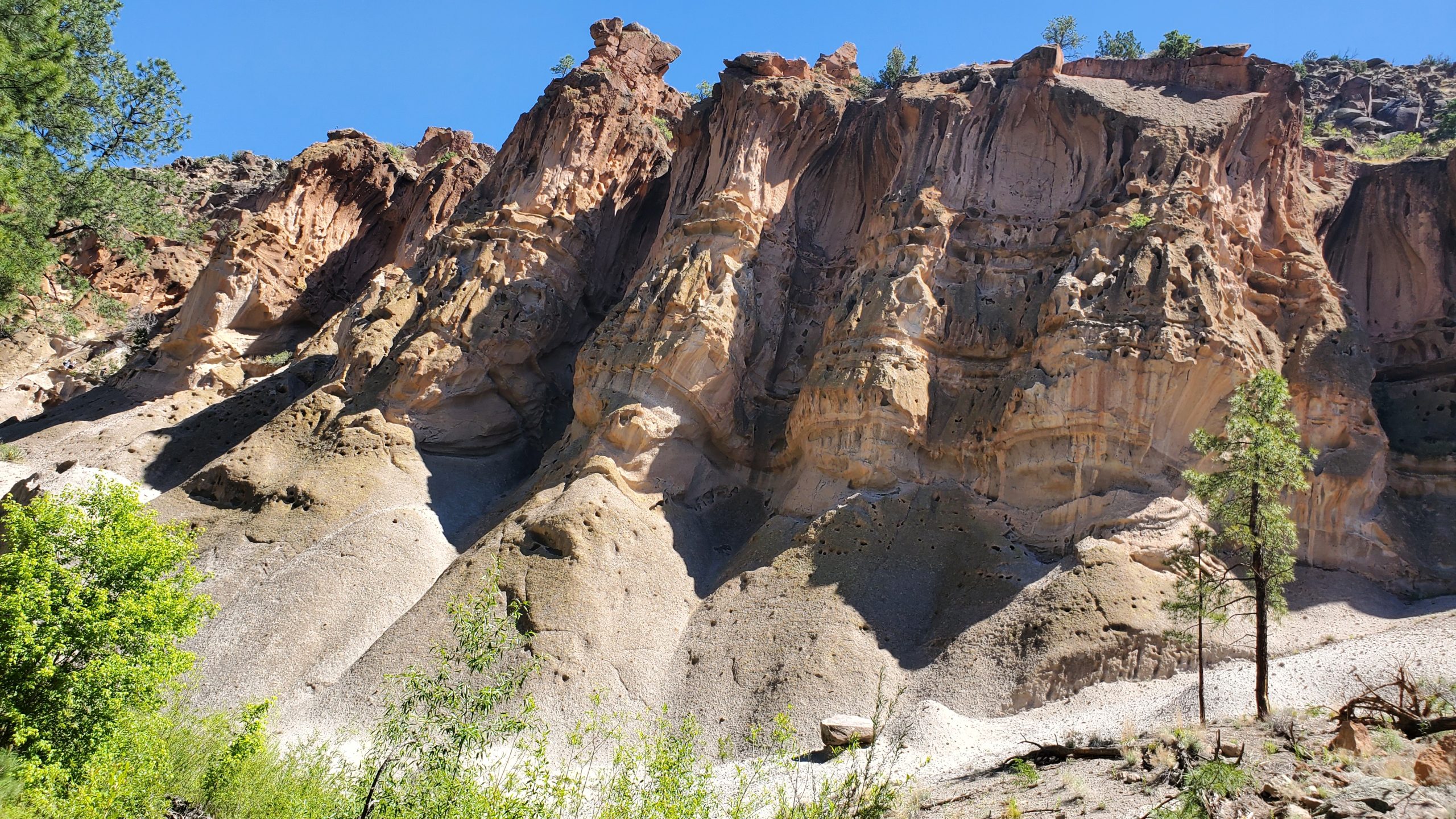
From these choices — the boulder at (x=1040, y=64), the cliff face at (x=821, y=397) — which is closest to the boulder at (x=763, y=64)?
the cliff face at (x=821, y=397)

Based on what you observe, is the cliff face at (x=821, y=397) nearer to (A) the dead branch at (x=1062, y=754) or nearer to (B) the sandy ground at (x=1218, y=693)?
(B) the sandy ground at (x=1218, y=693)

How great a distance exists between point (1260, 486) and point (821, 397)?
12.0 m

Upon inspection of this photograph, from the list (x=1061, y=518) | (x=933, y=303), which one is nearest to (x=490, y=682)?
(x=1061, y=518)

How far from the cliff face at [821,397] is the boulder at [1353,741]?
21.7 feet

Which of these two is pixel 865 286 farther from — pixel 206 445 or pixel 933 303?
pixel 206 445

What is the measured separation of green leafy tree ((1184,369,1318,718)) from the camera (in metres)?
14.2

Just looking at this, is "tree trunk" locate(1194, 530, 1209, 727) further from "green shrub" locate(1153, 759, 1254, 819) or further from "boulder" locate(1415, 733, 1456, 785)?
"boulder" locate(1415, 733, 1456, 785)

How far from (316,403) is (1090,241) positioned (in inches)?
870

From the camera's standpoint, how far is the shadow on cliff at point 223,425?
30.3 meters

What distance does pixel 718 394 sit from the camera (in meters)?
27.0

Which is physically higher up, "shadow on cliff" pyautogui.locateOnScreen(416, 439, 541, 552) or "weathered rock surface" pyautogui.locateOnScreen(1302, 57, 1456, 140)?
"weathered rock surface" pyautogui.locateOnScreen(1302, 57, 1456, 140)

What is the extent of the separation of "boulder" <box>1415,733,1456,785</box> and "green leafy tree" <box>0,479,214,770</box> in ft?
50.8

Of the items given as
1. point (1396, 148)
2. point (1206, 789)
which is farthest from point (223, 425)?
point (1396, 148)

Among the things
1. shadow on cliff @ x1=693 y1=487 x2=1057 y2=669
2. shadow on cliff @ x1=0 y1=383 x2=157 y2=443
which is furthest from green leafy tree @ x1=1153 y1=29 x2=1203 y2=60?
shadow on cliff @ x1=0 y1=383 x2=157 y2=443
